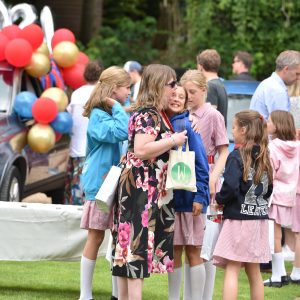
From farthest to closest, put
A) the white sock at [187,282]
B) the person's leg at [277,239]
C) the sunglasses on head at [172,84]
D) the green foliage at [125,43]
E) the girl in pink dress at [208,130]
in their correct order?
1. the green foliage at [125,43]
2. the person's leg at [277,239]
3. the girl in pink dress at [208,130]
4. the white sock at [187,282]
5. the sunglasses on head at [172,84]

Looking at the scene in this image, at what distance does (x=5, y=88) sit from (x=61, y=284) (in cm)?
404

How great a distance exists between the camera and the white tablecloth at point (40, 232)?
29.1ft

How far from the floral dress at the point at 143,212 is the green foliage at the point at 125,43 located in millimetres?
15627

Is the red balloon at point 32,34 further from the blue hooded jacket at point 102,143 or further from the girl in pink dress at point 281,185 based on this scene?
the blue hooded jacket at point 102,143

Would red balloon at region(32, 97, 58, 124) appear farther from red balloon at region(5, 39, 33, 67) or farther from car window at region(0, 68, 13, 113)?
red balloon at region(5, 39, 33, 67)

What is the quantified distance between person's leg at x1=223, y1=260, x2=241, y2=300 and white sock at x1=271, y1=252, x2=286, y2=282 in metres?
1.89

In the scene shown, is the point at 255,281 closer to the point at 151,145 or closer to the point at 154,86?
the point at 151,145

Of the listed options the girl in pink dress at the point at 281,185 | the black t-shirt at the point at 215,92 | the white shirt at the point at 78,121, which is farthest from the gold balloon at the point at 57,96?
the girl in pink dress at the point at 281,185

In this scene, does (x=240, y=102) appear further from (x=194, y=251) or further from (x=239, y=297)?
(x=194, y=251)

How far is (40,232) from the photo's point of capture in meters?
8.88

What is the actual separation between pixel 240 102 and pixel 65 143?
2.51 meters

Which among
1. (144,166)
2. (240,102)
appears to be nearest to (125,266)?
(144,166)

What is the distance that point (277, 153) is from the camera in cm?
975

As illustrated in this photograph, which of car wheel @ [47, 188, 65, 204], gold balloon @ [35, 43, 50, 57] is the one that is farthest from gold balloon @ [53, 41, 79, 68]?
car wheel @ [47, 188, 65, 204]
